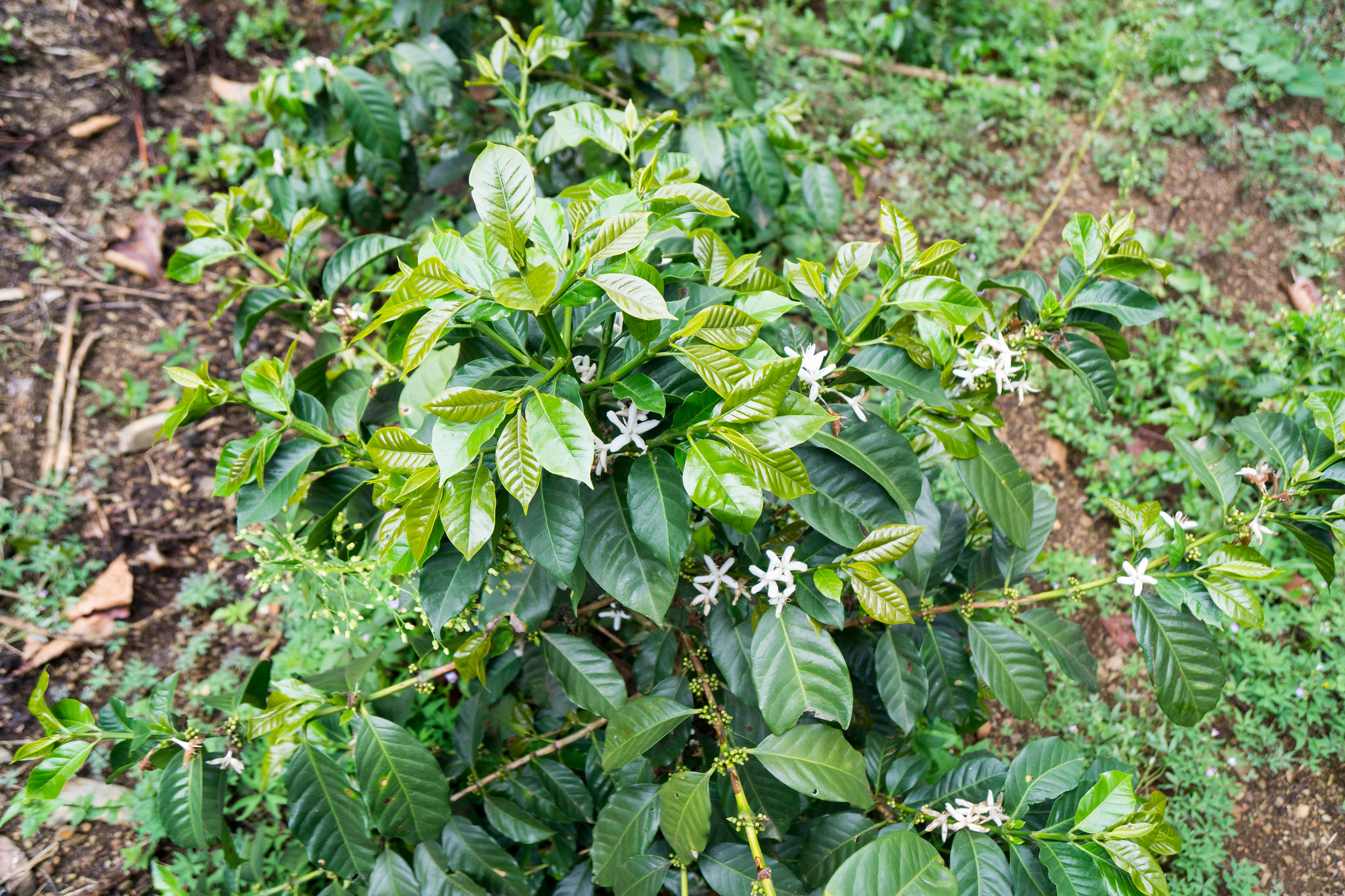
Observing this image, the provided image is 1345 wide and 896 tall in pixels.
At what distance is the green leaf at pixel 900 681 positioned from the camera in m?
1.42

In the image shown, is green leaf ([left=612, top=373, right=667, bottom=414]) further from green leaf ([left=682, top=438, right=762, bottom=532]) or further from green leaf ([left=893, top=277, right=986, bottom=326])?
green leaf ([left=893, top=277, right=986, bottom=326])

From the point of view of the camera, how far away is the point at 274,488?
1.29 m

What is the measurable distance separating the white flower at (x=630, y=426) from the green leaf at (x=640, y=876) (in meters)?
0.75

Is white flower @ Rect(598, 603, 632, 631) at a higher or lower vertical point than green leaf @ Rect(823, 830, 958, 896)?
lower

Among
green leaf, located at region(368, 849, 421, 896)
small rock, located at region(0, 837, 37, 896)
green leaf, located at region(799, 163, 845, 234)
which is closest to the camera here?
green leaf, located at region(368, 849, 421, 896)

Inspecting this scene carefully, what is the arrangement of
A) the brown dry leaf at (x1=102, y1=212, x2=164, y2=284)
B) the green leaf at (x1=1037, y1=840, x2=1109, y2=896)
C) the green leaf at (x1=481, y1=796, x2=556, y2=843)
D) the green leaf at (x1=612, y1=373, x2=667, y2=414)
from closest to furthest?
the green leaf at (x1=612, y1=373, x2=667, y2=414)
the green leaf at (x1=1037, y1=840, x2=1109, y2=896)
the green leaf at (x1=481, y1=796, x2=556, y2=843)
the brown dry leaf at (x1=102, y1=212, x2=164, y2=284)

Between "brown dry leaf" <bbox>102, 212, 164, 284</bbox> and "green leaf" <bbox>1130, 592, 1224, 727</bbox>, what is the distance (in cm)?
334

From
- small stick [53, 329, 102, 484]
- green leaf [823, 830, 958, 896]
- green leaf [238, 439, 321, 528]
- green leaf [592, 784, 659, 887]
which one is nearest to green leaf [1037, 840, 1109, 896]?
green leaf [823, 830, 958, 896]

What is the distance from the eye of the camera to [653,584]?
45.7 inches

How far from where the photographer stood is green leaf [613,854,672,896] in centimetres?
136

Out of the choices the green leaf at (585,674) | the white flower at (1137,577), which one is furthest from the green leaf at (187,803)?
the white flower at (1137,577)

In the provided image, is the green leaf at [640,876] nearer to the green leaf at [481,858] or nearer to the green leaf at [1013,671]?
the green leaf at [481,858]

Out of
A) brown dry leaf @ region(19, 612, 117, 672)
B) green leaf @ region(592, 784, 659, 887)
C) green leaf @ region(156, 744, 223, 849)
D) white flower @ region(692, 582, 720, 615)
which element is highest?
white flower @ region(692, 582, 720, 615)

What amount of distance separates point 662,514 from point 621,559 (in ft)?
0.47
